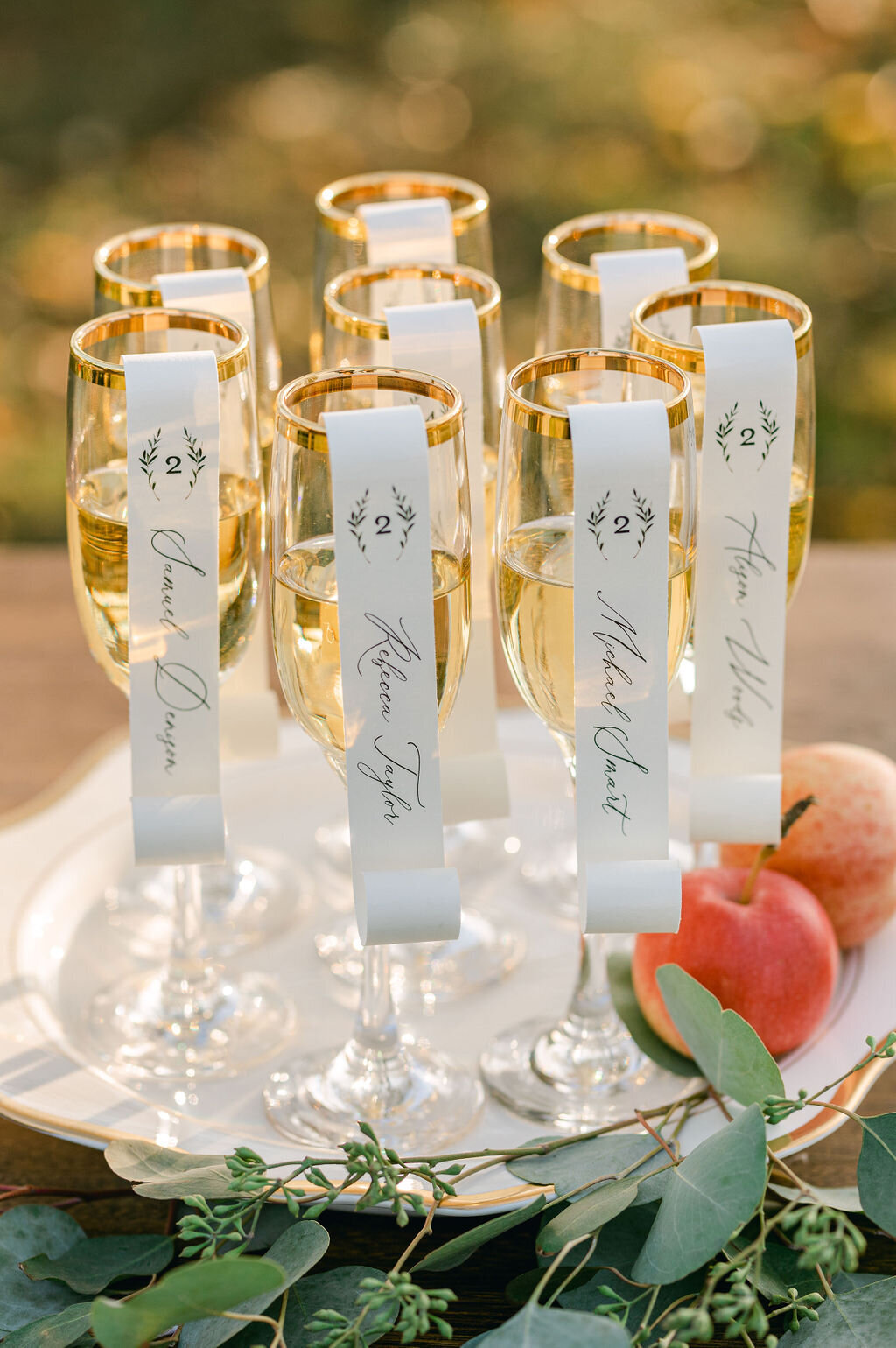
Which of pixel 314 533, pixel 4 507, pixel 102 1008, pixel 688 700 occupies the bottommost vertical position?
pixel 4 507

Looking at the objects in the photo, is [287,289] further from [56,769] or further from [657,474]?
[657,474]

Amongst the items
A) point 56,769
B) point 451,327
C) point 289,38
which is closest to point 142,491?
point 451,327

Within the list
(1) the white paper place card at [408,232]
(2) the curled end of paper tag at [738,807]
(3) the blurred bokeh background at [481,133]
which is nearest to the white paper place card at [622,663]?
(2) the curled end of paper tag at [738,807]

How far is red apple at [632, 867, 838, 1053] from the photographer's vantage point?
0.86 meters

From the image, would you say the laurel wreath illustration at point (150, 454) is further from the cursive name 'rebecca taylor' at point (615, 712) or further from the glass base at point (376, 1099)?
the glass base at point (376, 1099)

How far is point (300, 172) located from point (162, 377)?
2.72m

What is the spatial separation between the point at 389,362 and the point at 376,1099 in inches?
16.6

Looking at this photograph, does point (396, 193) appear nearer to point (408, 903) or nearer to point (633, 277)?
point (633, 277)

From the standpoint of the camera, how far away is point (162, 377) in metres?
0.71

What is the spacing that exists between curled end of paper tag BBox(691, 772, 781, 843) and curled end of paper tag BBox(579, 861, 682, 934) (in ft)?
0.34

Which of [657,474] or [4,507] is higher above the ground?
[657,474]

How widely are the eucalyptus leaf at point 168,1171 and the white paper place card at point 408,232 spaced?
56cm

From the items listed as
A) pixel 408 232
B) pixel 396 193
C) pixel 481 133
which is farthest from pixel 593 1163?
pixel 481 133

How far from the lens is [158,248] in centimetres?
97
